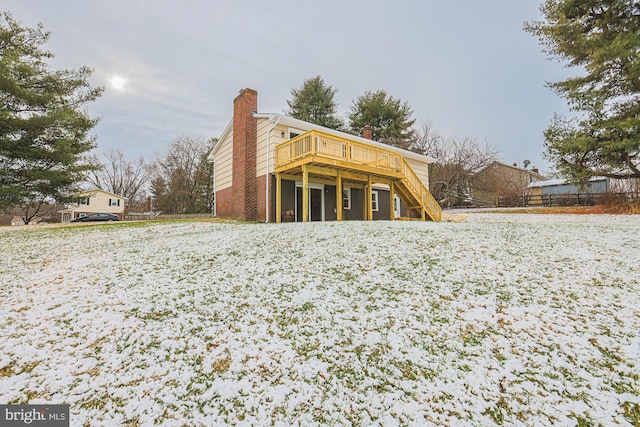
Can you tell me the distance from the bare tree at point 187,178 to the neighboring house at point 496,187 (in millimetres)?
27520

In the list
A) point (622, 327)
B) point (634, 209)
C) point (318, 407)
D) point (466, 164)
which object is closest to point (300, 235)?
point (318, 407)

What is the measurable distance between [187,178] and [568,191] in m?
41.3

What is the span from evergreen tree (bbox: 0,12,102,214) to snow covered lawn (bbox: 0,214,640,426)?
9.52 metres

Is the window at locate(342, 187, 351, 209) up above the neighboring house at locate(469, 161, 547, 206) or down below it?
below

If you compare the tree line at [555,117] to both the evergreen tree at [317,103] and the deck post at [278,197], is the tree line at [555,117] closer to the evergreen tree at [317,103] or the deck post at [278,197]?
the deck post at [278,197]

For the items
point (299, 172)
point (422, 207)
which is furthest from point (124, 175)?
point (422, 207)

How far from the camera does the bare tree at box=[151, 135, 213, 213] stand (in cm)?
3041

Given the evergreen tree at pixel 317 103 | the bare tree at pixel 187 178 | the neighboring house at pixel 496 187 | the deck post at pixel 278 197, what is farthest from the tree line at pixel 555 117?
the evergreen tree at pixel 317 103

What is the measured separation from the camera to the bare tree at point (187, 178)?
3041 centimetres

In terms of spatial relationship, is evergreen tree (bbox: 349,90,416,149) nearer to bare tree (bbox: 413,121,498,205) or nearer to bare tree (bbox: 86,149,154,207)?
bare tree (bbox: 413,121,498,205)

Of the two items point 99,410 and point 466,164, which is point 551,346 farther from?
point 466,164

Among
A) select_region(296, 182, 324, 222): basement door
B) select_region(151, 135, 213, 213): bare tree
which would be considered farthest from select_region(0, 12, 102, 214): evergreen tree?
select_region(151, 135, 213, 213): bare tree

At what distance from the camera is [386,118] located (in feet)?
94.2

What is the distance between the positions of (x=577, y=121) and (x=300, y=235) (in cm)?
1627
